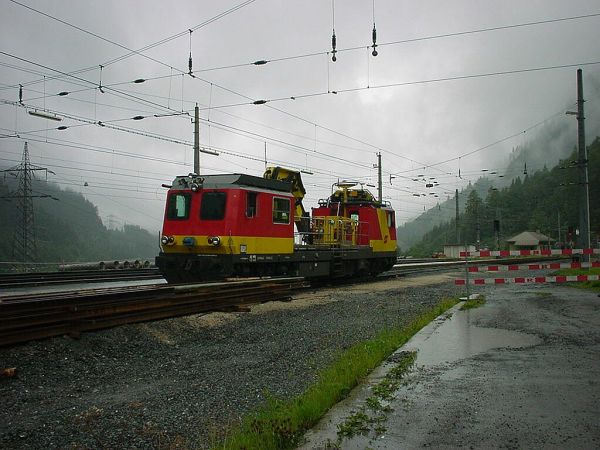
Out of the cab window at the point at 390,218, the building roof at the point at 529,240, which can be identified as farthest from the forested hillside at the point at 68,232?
the building roof at the point at 529,240

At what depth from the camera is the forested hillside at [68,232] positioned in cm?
4581

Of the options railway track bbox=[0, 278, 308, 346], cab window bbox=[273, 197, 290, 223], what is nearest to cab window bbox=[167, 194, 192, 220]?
cab window bbox=[273, 197, 290, 223]

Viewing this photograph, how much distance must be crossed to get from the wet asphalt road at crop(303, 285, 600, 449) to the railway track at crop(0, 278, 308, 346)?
453 centimetres

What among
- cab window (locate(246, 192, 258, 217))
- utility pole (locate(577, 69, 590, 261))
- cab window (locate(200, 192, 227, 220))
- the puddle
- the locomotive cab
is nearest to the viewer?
the puddle

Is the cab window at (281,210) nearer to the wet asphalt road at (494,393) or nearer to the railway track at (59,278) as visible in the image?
the railway track at (59,278)

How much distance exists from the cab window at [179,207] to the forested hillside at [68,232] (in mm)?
22161

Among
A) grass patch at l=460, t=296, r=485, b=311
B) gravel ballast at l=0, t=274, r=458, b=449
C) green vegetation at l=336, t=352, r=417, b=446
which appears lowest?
gravel ballast at l=0, t=274, r=458, b=449

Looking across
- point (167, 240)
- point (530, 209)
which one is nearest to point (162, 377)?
point (167, 240)

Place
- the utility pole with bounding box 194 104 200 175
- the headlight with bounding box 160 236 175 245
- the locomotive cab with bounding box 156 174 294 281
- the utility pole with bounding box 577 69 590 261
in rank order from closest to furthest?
the locomotive cab with bounding box 156 174 294 281 → the headlight with bounding box 160 236 175 245 → the utility pole with bounding box 577 69 590 261 → the utility pole with bounding box 194 104 200 175

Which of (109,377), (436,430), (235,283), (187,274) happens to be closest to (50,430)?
(109,377)

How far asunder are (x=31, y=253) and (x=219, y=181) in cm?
2716

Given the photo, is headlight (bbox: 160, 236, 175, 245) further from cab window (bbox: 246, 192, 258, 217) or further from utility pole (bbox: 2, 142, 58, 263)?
utility pole (bbox: 2, 142, 58, 263)

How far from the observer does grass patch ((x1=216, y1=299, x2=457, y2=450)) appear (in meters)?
3.54

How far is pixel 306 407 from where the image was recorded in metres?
4.16
